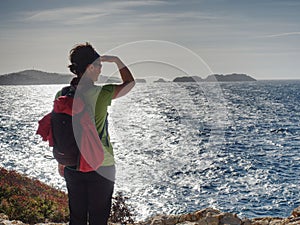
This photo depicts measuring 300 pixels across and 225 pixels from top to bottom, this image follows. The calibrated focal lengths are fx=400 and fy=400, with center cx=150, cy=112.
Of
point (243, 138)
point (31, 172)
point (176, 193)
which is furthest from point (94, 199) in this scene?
point (243, 138)

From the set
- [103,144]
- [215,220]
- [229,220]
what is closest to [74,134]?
[103,144]

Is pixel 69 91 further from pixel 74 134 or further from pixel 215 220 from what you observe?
pixel 215 220

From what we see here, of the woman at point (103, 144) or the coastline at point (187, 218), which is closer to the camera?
the woman at point (103, 144)

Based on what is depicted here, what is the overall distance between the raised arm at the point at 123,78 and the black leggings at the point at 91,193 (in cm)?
70

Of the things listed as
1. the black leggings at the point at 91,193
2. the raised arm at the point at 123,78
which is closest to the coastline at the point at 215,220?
the black leggings at the point at 91,193

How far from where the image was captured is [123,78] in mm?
3688

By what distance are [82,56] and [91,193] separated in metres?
1.28

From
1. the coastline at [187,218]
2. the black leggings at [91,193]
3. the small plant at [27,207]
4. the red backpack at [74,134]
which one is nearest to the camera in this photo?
the red backpack at [74,134]

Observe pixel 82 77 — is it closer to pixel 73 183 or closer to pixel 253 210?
pixel 73 183

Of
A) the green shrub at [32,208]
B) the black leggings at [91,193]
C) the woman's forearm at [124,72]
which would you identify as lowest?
the green shrub at [32,208]

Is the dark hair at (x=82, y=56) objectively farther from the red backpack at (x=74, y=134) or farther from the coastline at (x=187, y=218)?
the coastline at (x=187, y=218)

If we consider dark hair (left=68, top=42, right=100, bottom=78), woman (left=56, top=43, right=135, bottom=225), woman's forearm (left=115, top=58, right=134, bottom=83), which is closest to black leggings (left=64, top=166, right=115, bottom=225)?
woman (left=56, top=43, right=135, bottom=225)

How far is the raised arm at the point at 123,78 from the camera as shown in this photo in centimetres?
358

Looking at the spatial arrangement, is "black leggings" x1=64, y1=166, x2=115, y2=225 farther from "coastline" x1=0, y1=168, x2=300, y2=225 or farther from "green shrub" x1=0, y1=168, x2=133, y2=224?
"green shrub" x1=0, y1=168, x2=133, y2=224
